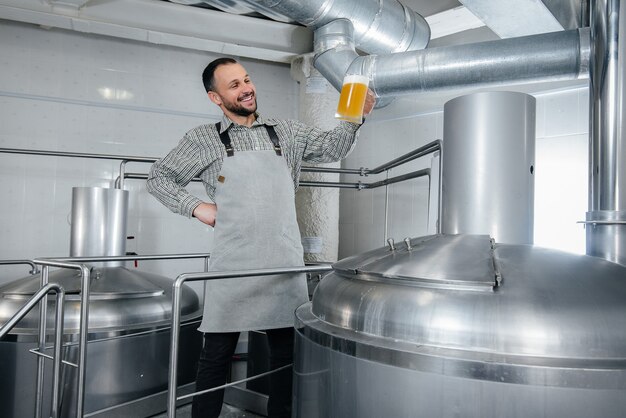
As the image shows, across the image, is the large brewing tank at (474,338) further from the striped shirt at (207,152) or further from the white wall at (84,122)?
the white wall at (84,122)

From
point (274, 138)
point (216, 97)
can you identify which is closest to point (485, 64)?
point (274, 138)

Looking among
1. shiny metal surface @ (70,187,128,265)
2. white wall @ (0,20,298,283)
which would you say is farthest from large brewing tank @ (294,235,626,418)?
white wall @ (0,20,298,283)

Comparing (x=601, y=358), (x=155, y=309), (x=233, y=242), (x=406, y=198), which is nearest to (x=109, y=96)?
(x=155, y=309)

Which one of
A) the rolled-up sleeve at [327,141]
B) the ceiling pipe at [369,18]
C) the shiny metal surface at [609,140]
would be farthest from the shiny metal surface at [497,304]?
the ceiling pipe at [369,18]

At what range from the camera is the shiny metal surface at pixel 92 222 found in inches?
98.2

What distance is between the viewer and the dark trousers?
57.9 inches

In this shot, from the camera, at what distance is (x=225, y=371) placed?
151 cm

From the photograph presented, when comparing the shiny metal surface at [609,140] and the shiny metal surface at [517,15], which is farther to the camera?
the shiny metal surface at [517,15]

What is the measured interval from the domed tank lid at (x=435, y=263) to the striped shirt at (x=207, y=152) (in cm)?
40

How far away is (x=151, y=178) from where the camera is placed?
163 cm

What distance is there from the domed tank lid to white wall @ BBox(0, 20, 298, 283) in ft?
8.40

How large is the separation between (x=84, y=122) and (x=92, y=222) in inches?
50.8

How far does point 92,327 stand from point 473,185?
5.45ft

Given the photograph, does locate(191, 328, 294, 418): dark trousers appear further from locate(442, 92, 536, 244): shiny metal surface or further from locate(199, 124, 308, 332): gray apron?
locate(442, 92, 536, 244): shiny metal surface
